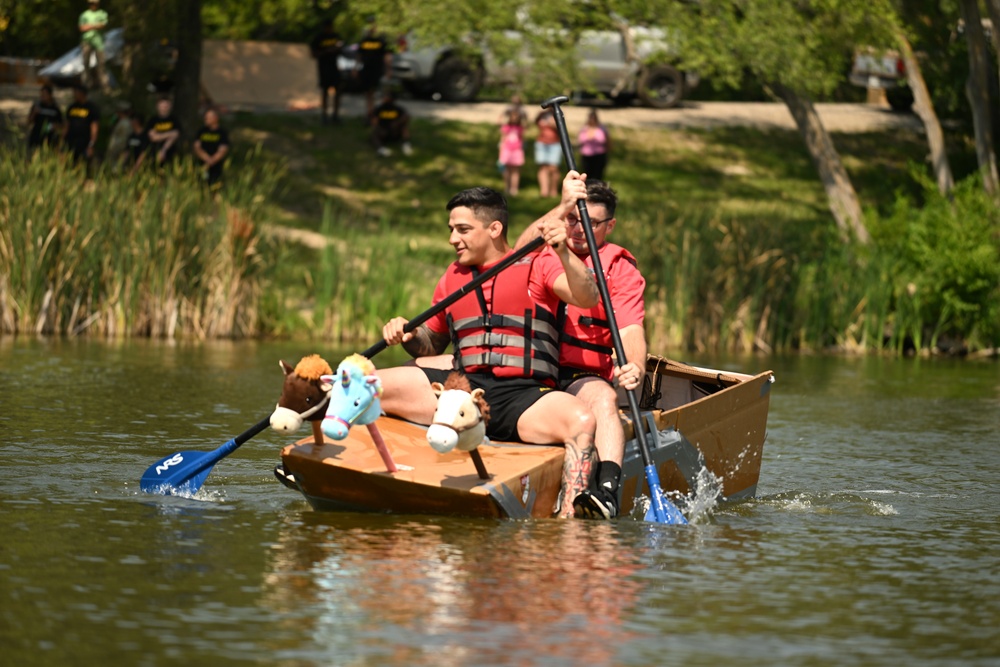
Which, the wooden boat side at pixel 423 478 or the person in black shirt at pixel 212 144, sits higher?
the person in black shirt at pixel 212 144

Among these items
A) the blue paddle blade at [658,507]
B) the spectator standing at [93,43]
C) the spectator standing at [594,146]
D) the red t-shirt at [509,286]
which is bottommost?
the blue paddle blade at [658,507]

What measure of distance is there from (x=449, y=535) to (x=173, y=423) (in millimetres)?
4663

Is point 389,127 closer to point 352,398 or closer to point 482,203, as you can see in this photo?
point 482,203

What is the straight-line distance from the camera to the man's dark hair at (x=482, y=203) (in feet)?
26.9

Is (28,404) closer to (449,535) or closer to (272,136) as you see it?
(449,535)

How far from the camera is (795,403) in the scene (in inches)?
577

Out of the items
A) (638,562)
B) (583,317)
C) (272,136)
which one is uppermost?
(272,136)

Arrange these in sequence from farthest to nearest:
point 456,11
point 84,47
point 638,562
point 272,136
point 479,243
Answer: point 272,136 → point 84,47 → point 456,11 → point 479,243 → point 638,562

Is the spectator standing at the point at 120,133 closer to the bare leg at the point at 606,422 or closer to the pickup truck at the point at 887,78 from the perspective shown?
the pickup truck at the point at 887,78

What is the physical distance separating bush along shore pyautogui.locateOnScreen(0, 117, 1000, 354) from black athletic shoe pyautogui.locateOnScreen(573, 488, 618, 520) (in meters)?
9.45

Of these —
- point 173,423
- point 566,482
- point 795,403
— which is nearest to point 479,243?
point 566,482

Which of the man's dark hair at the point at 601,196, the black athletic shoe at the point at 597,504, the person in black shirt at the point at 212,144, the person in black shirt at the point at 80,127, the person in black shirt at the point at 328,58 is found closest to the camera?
the black athletic shoe at the point at 597,504

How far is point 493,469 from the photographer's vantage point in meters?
7.66

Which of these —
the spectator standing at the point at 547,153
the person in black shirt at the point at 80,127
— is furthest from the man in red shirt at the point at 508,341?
the spectator standing at the point at 547,153
